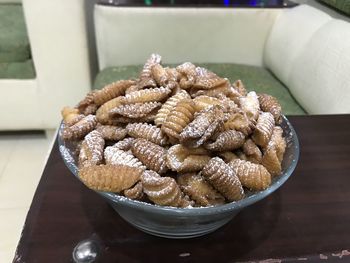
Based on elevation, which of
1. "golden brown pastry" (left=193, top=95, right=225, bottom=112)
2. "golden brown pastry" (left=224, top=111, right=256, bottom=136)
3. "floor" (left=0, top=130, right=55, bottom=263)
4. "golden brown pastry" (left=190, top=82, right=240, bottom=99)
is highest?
"golden brown pastry" (left=193, top=95, right=225, bottom=112)

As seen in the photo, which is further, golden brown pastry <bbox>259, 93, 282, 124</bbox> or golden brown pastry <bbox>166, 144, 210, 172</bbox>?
golden brown pastry <bbox>259, 93, 282, 124</bbox>

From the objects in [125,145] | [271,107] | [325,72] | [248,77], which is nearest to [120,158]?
[125,145]

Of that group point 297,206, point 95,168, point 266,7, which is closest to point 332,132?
point 297,206

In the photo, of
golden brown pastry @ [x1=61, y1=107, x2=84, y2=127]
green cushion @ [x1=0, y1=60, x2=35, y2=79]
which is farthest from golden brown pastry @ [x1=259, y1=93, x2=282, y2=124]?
green cushion @ [x1=0, y1=60, x2=35, y2=79]

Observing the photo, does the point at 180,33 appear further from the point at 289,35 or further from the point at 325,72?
the point at 325,72

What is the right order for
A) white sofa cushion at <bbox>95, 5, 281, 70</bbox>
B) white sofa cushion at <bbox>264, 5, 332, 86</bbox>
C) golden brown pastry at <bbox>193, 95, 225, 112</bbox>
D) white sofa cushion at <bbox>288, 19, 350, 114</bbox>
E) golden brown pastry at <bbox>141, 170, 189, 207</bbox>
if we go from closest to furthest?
golden brown pastry at <bbox>141, 170, 189, 207</bbox> → golden brown pastry at <bbox>193, 95, 225, 112</bbox> → white sofa cushion at <bbox>288, 19, 350, 114</bbox> → white sofa cushion at <bbox>264, 5, 332, 86</bbox> → white sofa cushion at <bbox>95, 5, 281, 70</bbox>

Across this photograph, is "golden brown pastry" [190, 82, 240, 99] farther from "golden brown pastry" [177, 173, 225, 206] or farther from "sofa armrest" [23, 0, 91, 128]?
"sofa armrest" [23, 0, 91, 128]
